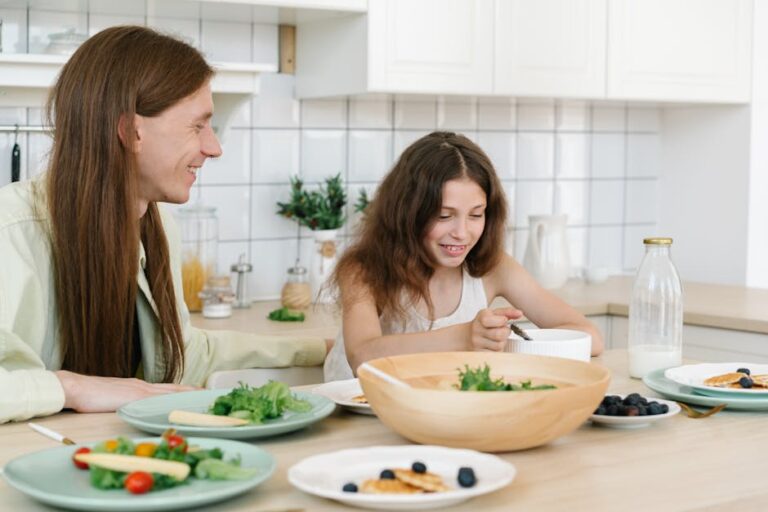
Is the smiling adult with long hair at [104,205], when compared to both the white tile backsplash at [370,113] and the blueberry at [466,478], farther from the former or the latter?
the white tile backsplash at [370,113]

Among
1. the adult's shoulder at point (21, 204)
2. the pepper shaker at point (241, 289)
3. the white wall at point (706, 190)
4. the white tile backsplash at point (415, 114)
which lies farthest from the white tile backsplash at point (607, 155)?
the adult's shoulder at point (21, 204)

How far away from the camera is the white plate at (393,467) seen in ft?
3.67

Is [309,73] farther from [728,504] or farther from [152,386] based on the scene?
[728,504]

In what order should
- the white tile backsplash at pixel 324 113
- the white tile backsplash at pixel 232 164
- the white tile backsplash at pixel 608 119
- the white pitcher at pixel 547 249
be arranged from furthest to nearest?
the white tile backsplash at pixel 608 119 < the white pitcher at pixel 547 249 < the white tile backsplash at pixel 324 113 < the white tile backsplash at pixel 232 164

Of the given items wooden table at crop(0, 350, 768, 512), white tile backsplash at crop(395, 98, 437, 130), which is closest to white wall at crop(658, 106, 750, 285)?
white tile backsplash at crop(395, 98, 437, 130)

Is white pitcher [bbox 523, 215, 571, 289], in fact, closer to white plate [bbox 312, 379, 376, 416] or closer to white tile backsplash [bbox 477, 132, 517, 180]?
white tile backsplash [bbox 477, 132, 517, 180]

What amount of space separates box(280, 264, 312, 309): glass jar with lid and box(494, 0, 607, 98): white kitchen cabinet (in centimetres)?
76

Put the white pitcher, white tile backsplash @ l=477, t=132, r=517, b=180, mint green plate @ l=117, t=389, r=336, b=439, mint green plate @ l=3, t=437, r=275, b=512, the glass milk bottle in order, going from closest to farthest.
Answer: mint green plate @ l=3, t=437, r=275, b=512 < mint green plate @ l=117, t=389, r=336, b=439 < the glass milk bottle < the white pitcher < white tile backsplash @ l=477, t=132, r=517, b=180

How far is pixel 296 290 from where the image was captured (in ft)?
10.3

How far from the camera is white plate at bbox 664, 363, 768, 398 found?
Result: 1.66m

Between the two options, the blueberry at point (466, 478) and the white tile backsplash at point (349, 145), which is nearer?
the blueberry at point (466, 478)

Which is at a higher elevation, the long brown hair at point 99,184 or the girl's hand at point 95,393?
the long brown hair at point 99,184

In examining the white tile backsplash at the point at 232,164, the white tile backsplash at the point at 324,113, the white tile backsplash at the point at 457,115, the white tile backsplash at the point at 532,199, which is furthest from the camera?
the white tile backsplash at the point at 532,199

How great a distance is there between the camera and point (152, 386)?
165 cm
